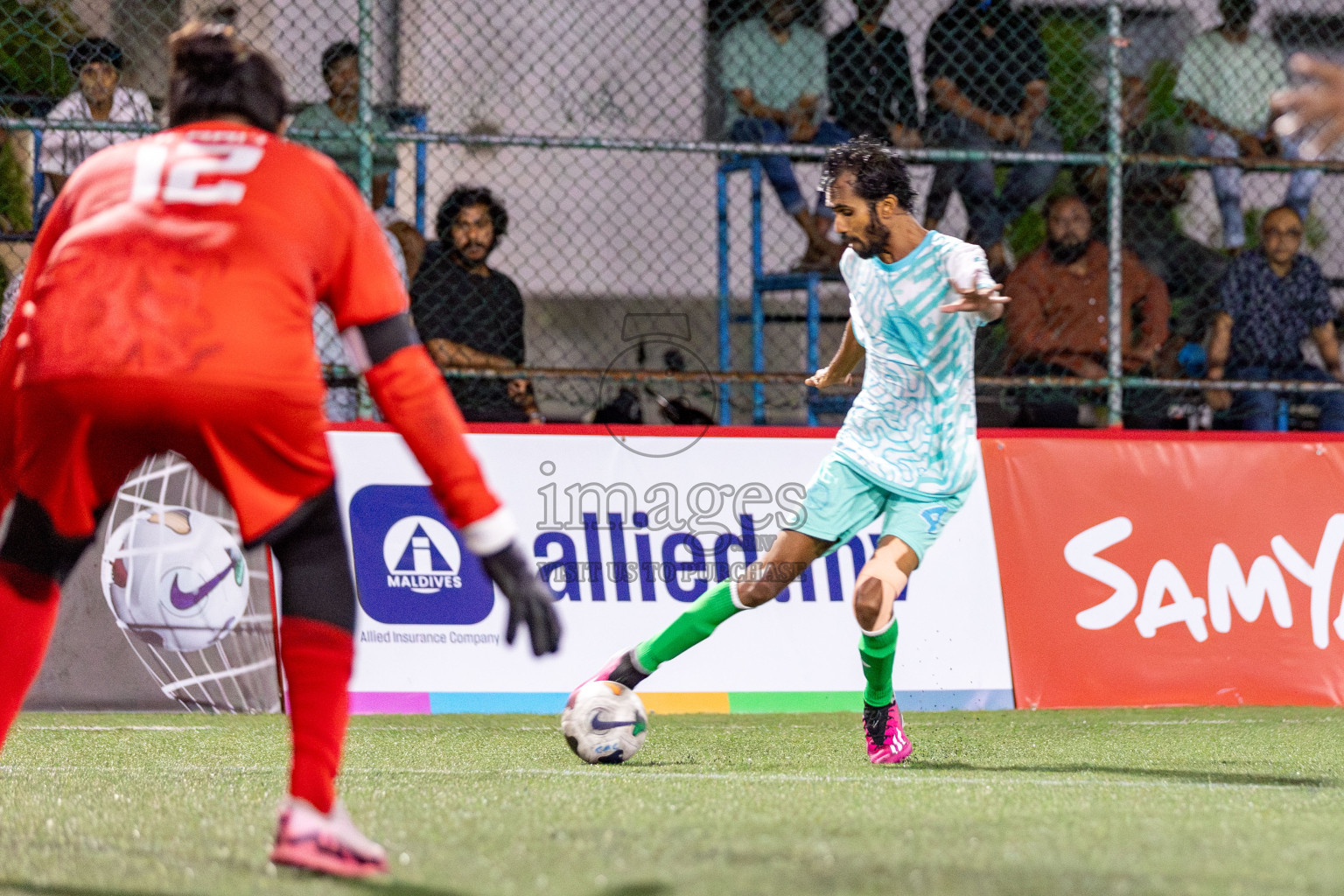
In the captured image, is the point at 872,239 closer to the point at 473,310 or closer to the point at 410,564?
the point at 410,564

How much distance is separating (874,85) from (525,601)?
683 centimetres

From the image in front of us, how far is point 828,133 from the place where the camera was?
30.5 ft

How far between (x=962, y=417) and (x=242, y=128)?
3.10 m

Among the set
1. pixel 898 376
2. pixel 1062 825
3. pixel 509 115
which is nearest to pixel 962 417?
pixel 898 376

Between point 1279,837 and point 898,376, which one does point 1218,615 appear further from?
point 1279,837

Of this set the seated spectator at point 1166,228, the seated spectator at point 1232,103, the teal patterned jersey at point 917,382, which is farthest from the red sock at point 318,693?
the seated spectator at point 1232,103

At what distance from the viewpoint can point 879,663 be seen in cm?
566

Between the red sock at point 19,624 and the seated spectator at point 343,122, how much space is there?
4.76 m

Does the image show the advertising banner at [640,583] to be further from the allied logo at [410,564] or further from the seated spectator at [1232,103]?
the seated spectator at [1232,103]

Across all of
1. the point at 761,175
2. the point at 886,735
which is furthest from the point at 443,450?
the point at 761,175

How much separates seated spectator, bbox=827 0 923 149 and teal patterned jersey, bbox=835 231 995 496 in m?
3.83

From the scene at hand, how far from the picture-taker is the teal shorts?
554 cm

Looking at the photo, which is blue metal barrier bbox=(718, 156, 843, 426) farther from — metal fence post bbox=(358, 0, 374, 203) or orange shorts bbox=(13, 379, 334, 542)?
orange shorts bbox=(13, 379, 334, 542)

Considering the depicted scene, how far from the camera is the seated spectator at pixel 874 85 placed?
928cm
